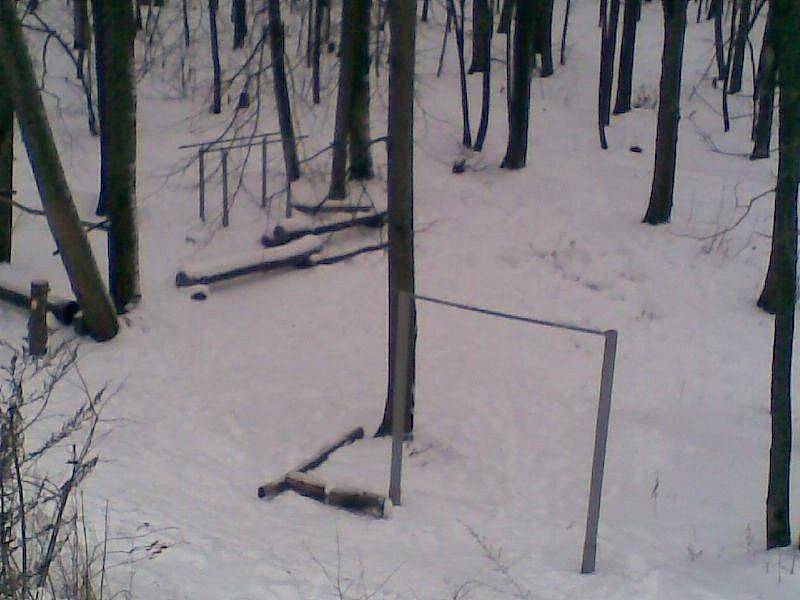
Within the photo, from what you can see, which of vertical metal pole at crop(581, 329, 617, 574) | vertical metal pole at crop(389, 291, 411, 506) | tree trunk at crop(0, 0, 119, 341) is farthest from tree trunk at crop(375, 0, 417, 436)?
tree trunk at crop(0, 0, 119, 341)

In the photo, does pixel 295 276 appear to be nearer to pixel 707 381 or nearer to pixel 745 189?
pixel 707 381

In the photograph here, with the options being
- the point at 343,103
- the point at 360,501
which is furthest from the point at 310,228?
the point at 360,501

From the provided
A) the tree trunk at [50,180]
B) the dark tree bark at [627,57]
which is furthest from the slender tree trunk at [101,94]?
the dark tree bark at [627,57]

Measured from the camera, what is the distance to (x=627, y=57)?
2030 cm

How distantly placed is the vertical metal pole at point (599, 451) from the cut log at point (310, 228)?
7407 millimetres

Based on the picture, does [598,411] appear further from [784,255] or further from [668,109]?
[668,109]

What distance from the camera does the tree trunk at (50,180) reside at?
30.7ft

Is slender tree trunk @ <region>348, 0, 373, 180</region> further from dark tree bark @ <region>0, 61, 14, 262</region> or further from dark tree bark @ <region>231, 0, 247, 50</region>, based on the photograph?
dark tree bark @ <region>231, 0, 247, 50</region>

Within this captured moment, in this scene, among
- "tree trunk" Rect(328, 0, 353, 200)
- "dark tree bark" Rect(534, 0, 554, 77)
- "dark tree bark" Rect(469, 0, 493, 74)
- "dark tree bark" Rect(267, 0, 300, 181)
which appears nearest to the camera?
"tree trunk" Rect(328, 0, 353, 200)

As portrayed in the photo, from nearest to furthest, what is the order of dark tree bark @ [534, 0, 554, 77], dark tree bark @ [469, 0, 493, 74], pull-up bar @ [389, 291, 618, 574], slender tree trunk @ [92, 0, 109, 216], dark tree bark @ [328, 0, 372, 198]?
pull-up bar @ [389, 291, 618, 574], slender tree trunk @ [92, 0, 109, 216], dark tree bark @ [328, 0, 372, 198], dark tree bark @ [469, 0, 493, 74], dark tree bark @ [534, 0, 554, 77]

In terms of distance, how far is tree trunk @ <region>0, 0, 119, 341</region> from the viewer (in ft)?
30.7

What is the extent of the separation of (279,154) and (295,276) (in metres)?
4.87

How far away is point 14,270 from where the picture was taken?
11531 millimetres

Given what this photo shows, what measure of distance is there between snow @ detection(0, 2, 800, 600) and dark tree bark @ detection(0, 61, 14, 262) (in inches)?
19.4
